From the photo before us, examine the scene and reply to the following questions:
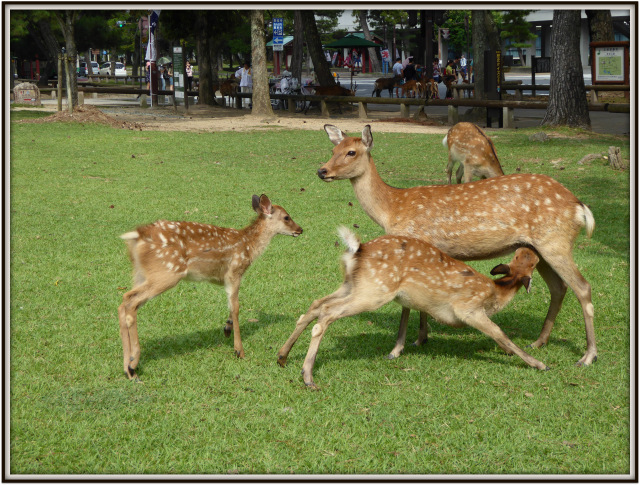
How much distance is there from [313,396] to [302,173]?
30.2ft

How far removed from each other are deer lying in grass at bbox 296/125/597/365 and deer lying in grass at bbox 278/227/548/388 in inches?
15.7

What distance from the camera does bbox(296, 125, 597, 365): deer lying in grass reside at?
5902 millimetres

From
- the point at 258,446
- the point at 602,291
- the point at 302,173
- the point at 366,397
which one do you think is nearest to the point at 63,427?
the point at 258,446

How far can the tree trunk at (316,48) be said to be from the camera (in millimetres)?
28438

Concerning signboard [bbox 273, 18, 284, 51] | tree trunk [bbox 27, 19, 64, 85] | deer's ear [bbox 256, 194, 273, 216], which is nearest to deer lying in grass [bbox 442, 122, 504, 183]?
deer's ear [bbox 256, 194, 273, 216]

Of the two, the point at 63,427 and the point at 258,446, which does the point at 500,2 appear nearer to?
the point at 258,446

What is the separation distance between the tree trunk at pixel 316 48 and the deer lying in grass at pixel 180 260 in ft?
76.1

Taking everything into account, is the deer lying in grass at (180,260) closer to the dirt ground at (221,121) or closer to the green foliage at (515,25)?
the dirt ground at (221,121)

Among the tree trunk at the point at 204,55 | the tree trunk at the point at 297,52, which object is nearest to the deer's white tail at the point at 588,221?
the tree trunk at the point at 204,55

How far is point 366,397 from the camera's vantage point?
5172mm

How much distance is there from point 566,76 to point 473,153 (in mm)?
8316

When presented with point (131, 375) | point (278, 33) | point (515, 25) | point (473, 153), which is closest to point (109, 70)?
point (515, 25)

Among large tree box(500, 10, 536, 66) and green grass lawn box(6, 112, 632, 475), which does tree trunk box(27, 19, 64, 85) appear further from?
green grass lawn box(6, 112, 632, 475)

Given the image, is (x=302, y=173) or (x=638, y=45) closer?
(x=638, y=45)
